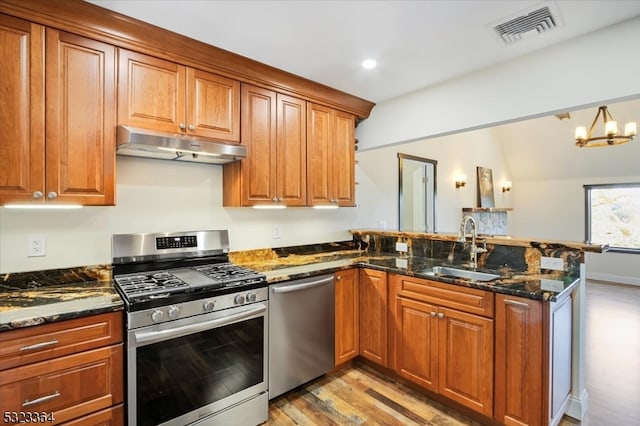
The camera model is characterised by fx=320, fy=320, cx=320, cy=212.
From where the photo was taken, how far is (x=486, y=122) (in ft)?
8.29

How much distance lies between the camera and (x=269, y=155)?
8.54 feet

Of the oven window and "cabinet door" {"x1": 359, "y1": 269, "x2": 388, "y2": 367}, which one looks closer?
the oven window

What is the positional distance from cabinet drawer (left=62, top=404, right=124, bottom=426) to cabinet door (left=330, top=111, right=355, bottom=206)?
2190 mm

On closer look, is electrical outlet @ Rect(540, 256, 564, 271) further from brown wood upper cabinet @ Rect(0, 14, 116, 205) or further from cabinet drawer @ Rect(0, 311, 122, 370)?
brown wood upper cabinet @ Rect(0, 14, 116, 205)

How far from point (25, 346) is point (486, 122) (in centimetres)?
312

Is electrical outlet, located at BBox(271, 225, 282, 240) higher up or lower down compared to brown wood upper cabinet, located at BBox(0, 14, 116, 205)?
lower down

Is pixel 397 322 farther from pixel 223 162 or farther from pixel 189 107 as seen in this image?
pixel 189 107

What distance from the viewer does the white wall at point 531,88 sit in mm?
1932

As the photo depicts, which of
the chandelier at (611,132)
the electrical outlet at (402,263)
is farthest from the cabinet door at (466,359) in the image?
the chandelier at (611,132)

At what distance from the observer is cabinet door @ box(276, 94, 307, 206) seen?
267 cm

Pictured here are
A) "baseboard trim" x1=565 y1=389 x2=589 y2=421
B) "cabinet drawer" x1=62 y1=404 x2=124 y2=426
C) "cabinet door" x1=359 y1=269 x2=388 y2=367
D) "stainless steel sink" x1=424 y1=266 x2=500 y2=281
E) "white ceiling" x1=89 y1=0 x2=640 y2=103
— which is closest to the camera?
"cabinet drawer" x1=62 y1=404 x2=124 y2=426

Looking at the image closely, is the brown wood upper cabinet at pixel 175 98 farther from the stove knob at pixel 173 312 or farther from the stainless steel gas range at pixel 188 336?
the stove knob at pixel 173 312

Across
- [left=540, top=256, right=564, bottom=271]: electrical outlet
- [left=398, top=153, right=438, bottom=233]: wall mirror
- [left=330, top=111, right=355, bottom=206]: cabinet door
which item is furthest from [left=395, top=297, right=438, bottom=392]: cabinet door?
[left=398, top=153, right=438, bottom=233]: wall mirror

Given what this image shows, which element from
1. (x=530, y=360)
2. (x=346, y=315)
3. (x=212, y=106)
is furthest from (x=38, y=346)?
(x=530, y=360)
